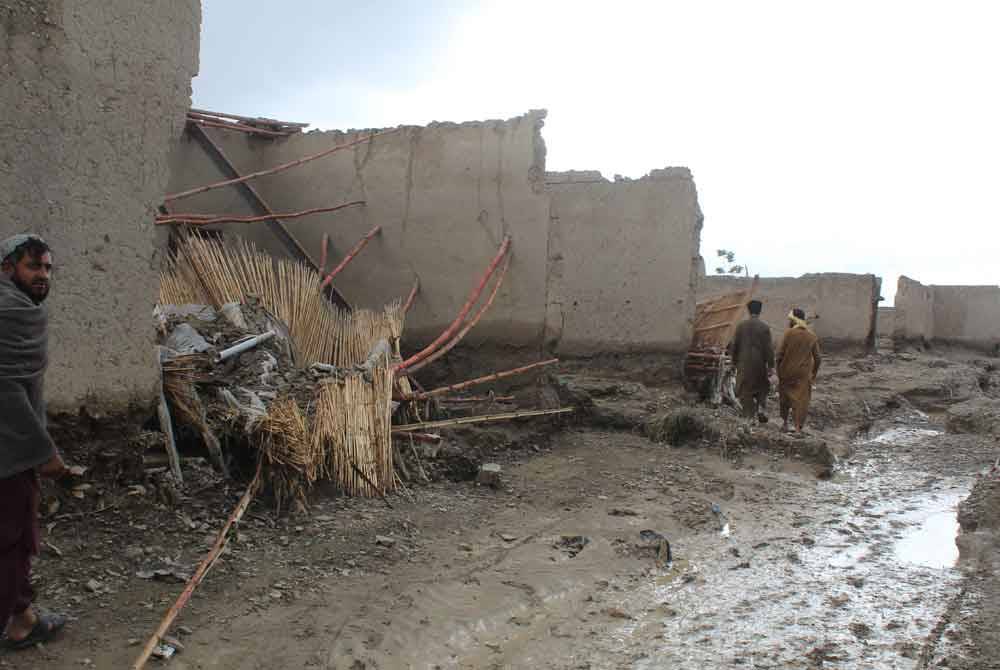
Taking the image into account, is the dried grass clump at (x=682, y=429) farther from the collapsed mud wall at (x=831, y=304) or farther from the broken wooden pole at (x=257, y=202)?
the collapsed mud wall at (x=831, y=304)

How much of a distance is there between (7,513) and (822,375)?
11.2m

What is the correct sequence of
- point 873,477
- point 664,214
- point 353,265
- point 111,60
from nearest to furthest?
point 111,60 → point 873,477 → point 353,265 → point 664,214

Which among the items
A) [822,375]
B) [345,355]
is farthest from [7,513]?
[822,375]

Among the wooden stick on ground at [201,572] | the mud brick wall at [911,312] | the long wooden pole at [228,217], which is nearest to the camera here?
the wooden stick on ground at [201,572]

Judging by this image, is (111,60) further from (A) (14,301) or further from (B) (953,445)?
(B) (953,445)

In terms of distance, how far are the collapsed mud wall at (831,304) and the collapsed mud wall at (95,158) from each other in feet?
38.0

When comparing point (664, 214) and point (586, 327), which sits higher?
point (664, 214)

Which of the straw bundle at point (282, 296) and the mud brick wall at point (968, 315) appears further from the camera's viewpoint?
the mud brick wall at point (968, 315)

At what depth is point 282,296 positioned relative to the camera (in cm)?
513

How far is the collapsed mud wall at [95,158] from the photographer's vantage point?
115 inches

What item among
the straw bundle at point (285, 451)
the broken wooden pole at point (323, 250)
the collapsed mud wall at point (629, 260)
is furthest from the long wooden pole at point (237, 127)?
the straw bundle at point (285, 451)

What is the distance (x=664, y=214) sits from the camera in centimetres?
832

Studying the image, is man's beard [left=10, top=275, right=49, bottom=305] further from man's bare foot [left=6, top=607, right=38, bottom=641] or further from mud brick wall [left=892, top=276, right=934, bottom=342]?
mud brick wall [left=892, top=276, right=934, bottom=342]

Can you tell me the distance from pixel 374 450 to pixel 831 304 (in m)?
11.4
